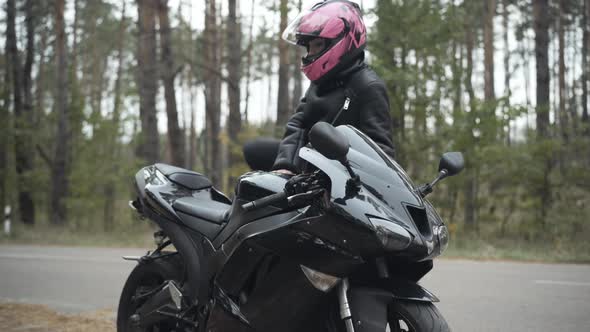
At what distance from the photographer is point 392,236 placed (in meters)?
2.56

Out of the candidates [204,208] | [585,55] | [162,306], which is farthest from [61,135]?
[585,55]

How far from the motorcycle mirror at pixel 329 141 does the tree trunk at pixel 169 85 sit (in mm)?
13996

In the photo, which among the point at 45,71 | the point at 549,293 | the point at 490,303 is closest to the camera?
the point at 490,303

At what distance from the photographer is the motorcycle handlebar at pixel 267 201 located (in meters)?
2.84

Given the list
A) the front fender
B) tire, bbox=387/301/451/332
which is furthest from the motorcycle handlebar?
tire, bbox=387/301/451/332

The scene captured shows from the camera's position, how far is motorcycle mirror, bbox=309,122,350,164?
260 centimetres

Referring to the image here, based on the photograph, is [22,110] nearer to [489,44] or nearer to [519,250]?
[489,44]

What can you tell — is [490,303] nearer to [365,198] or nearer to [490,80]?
[365,198]

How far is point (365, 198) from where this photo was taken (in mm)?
2688

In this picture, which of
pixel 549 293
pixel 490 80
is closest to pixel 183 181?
pixel 549 293

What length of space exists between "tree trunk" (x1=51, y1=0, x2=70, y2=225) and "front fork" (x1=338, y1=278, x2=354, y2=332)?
19.1m

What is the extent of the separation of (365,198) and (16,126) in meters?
20.1

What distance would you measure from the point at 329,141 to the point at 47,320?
405 cm

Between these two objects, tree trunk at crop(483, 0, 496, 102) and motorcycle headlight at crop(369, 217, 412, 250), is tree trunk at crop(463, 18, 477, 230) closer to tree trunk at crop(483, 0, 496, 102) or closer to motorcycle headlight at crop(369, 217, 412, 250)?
tree trunk at crop(483, 0, 496, 102)
